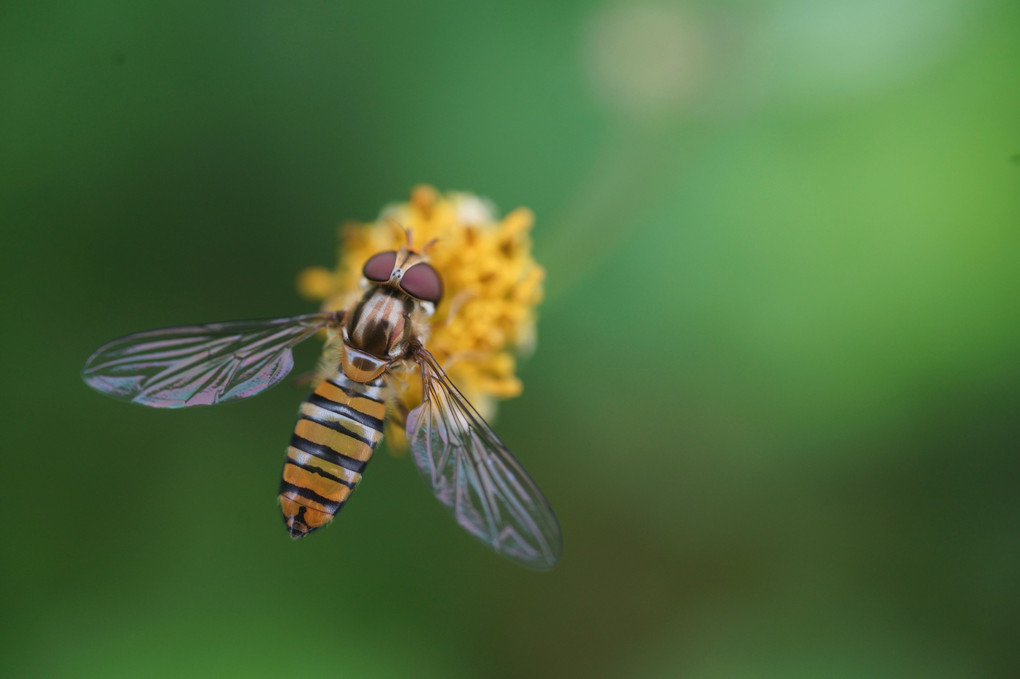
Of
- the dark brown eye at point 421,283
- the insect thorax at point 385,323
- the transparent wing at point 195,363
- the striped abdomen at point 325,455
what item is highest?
the dark brown eye at point 421,283

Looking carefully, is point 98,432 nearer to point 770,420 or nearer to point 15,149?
point 15,149

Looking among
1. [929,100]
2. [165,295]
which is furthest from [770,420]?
[165,295]

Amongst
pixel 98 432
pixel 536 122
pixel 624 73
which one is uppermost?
pixel 624 73

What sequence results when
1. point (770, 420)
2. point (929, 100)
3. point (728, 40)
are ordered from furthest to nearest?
point (728, 40), point (770, 420), point (929, 100)

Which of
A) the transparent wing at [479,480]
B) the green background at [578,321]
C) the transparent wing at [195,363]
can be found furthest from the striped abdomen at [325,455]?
the green background at [578,321]

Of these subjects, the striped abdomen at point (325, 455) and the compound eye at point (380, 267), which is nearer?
the striped abdomen at point (325, 455)

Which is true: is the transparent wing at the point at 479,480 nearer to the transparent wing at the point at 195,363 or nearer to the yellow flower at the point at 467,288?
the yellow flower at the point at 467,288
